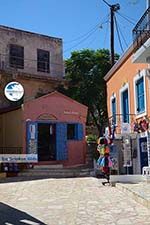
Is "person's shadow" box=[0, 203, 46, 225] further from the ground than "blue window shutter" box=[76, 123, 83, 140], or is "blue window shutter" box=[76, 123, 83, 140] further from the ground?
"blue window shutter" box=[76, 123, 83, 140]

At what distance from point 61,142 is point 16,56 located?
33.2 ft

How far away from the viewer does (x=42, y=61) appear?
100 ft

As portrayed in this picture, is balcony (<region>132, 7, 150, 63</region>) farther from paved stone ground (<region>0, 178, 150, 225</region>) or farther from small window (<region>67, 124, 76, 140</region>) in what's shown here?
small window (<region>67, 124, 76, 140</region>)

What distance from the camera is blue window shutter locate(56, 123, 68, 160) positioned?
21.4 meters

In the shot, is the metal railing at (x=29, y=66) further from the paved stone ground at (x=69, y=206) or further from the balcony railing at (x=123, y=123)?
the paved stone ground at (x=69, y=206)

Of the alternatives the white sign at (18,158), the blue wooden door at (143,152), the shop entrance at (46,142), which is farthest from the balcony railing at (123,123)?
the white sign at (18,158)

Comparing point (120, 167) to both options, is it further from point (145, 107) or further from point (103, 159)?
point (145, 107)

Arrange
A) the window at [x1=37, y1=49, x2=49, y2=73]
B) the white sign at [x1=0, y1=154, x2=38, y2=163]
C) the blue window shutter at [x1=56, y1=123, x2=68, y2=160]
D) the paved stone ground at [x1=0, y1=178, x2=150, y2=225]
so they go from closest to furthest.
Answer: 1. the paved stone ground at [x1=0, y1=178, x2=150, y2=225]
2. the white sign at [x1=0, y1=154, x2=38, y2=163]
3. the blue window shutter at [x1=56, y1=123, x2=68, y2=160]
4. the window at [x1=37, y1=49, x2=49, y2=73]

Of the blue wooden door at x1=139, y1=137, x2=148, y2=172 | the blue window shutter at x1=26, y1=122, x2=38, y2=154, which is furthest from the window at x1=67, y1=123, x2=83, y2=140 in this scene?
the blue wooden door at x1=139, y1=137, x2=148, y2=172

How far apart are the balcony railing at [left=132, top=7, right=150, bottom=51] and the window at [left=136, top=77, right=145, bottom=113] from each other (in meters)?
1.85

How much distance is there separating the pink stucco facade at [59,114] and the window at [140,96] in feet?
22.6

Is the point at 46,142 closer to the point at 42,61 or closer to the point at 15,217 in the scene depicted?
the point at 42,61

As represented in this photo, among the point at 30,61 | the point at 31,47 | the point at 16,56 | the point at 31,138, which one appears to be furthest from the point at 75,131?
the point at 31,47

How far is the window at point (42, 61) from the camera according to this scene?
30172mm
